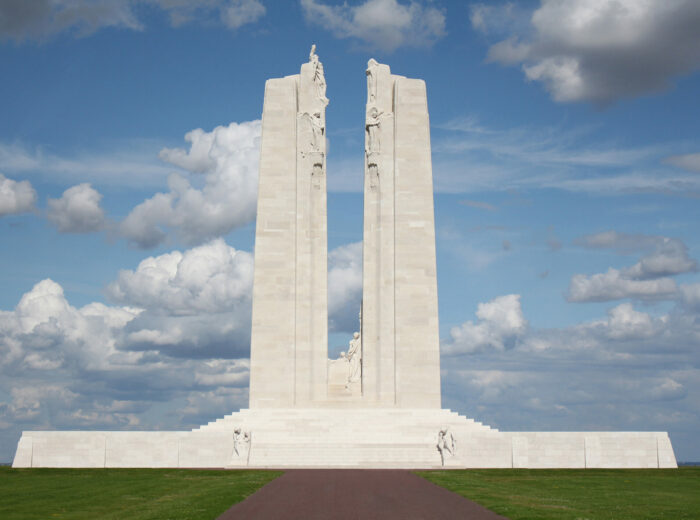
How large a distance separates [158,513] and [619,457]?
76.2 ft

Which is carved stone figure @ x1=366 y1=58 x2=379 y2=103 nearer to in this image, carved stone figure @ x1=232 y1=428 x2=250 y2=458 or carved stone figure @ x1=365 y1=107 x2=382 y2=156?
carved stone figure @ x1=365 y1=107 x2=382 y2=156

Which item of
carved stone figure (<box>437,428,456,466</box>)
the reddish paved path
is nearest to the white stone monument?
carved stone figure (<box>437,428,456,466</box>)

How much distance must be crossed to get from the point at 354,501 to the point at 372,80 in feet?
99.5

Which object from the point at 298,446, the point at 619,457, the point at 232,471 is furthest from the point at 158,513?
the point at 619,457

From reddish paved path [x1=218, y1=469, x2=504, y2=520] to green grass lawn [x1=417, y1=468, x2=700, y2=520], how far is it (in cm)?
67

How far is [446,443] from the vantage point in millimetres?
31422

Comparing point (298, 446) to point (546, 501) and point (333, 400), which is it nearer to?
point (333, 400)

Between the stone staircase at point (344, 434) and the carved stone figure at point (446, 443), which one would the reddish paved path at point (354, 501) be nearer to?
the carved stone figure at point (446, 443)

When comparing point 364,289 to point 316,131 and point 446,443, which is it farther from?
point 446,443

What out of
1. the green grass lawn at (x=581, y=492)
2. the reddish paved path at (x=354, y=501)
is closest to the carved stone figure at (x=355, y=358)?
the green grass lawn at (x=581, y=492)

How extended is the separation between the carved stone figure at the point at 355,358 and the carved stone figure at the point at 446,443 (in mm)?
11990

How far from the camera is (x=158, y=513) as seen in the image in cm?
1523

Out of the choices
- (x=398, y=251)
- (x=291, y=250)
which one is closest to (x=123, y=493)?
(x=291, y=250)

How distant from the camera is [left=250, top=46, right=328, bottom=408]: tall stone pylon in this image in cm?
4066
